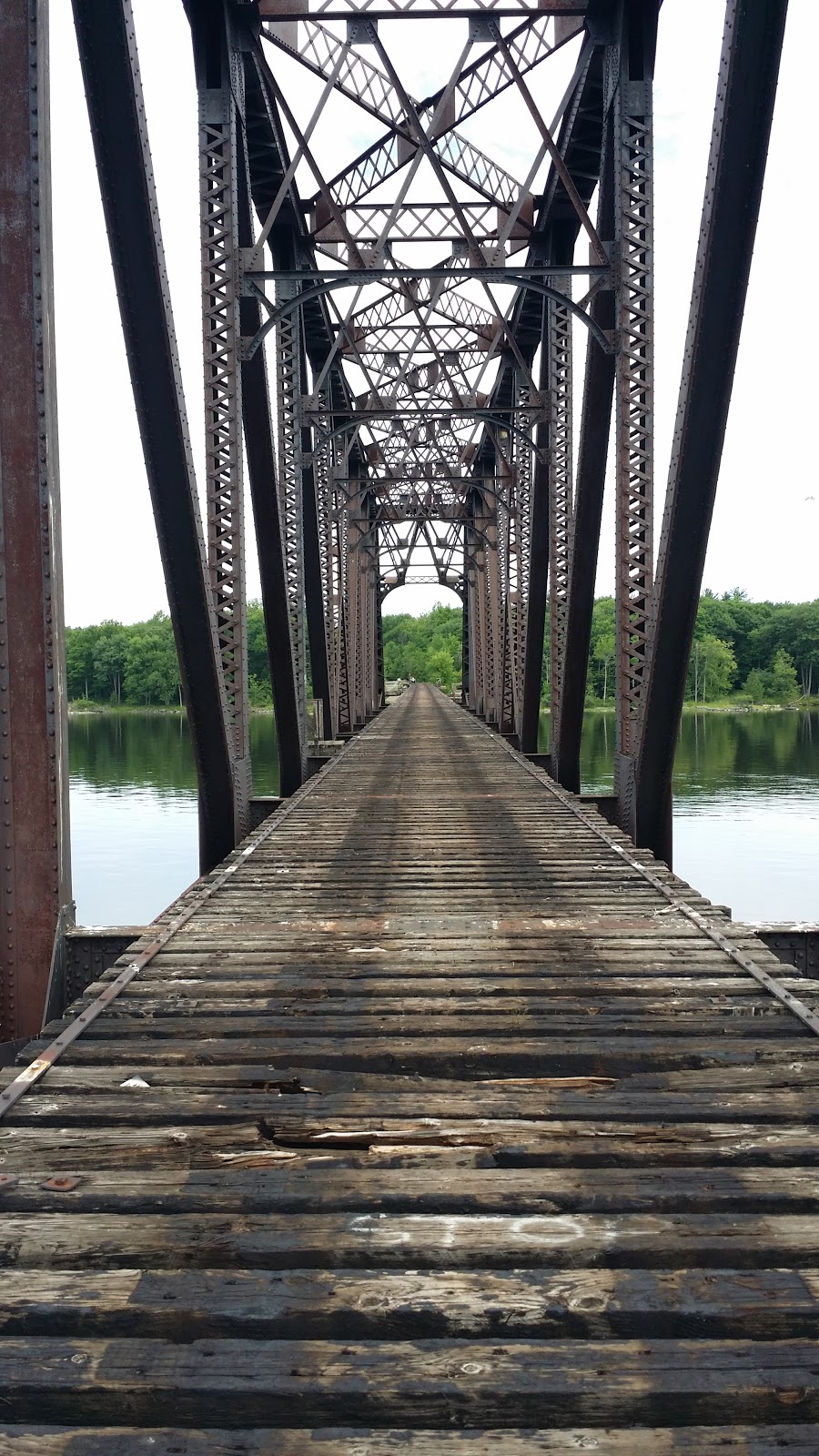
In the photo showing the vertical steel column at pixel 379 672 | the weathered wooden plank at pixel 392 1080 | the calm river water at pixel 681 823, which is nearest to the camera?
the weathered wooden plank at pixel 392 1080

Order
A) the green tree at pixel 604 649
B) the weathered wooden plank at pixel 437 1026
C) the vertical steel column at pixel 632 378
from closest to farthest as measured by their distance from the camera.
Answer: the weathered wooden plank at pixel 437 1026, the vertical steel column at pixel 632 378, the green tree at pixel 604 649

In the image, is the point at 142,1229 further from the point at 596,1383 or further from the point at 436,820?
the point at 436,820

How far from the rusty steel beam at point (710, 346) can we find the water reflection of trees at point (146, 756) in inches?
699

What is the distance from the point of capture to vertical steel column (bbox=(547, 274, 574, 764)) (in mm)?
12469

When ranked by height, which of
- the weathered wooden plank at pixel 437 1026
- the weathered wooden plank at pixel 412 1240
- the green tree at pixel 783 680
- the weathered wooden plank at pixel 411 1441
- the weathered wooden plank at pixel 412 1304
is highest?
the green tree at pixel 783 680

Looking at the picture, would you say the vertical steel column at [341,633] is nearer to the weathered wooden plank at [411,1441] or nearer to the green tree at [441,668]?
the weathered wooden plank at [411,1441]

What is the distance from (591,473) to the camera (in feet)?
34.4

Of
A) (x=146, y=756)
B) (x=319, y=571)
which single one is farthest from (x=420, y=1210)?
(x=146, y=756)

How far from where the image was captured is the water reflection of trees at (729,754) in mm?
33094

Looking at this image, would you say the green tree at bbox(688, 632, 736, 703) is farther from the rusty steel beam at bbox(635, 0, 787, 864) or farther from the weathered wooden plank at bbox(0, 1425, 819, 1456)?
the weathered wooden plank at bbox(0, 1425, 819, 1456)

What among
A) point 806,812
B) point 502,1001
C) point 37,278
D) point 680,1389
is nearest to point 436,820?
point 502,1001

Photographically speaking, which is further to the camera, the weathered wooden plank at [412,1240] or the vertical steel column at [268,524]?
the vertical steel column at [268,524]

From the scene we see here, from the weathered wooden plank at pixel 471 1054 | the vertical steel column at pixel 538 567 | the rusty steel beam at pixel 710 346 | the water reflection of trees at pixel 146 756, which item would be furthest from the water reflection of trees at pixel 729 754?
the weathered wooden plank at pixel 471 1054

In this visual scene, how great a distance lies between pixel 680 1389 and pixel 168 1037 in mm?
2288
